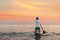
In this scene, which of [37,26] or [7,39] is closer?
[7,39]

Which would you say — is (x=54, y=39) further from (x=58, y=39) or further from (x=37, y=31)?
(x=37, y=31)

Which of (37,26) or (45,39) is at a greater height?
(37,26)

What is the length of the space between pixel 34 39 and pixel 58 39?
121 inches

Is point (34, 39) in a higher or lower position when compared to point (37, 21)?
lower

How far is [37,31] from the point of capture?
2694 centimetres

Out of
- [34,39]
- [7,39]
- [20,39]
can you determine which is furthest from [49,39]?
[7,39]

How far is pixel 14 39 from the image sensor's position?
22766 millimetres

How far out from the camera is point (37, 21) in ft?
84.5

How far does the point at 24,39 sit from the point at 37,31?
4620 millimetres

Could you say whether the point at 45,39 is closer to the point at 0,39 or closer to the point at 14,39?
the point at 14,39

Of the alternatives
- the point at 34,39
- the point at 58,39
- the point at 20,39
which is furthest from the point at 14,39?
the point at 58,39

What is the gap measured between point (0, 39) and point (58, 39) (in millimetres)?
7258

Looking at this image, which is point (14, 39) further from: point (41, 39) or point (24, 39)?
point (41, 39)

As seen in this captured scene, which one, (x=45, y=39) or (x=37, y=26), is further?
(x=37, y=26)
